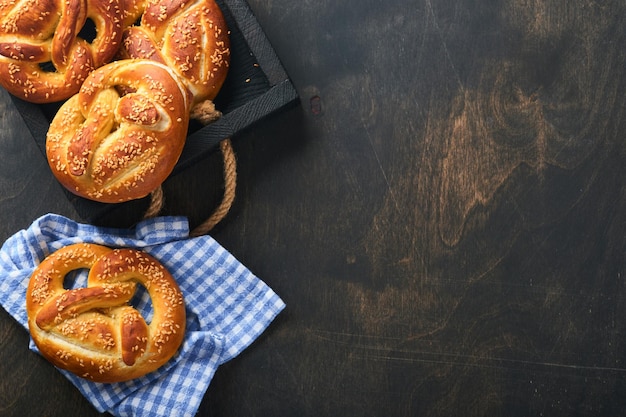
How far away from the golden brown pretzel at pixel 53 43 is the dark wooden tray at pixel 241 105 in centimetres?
7

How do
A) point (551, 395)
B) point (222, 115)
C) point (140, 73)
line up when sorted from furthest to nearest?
point (551, 395)
point (222, 115)
point (140, 73)

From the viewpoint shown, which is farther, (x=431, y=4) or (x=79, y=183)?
(x=431, y=4)

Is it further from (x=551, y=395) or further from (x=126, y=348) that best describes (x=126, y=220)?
(x=551, y=395)

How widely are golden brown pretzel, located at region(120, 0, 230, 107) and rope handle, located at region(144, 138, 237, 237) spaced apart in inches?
5.1

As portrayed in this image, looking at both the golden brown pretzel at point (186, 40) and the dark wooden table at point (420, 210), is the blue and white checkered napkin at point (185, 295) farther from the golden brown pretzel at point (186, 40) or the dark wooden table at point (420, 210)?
the golden brown pretzel at point (186, 40)

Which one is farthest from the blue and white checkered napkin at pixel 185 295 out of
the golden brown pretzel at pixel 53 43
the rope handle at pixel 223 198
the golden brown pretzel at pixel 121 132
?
the golden brown pretzel at pixel 53 43

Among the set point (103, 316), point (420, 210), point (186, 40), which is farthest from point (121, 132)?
point (420, 210)

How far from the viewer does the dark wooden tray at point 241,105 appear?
134 cm

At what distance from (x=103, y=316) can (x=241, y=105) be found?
531 mm

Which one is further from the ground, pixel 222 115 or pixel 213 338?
pixel 222 115

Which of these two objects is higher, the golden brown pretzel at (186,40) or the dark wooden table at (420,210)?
the golden brown pretzel at (186,40)

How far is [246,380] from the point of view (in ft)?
4.92

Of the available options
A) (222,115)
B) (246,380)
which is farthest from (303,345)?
(222,115)

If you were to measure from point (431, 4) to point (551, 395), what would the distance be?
0.93 meters
